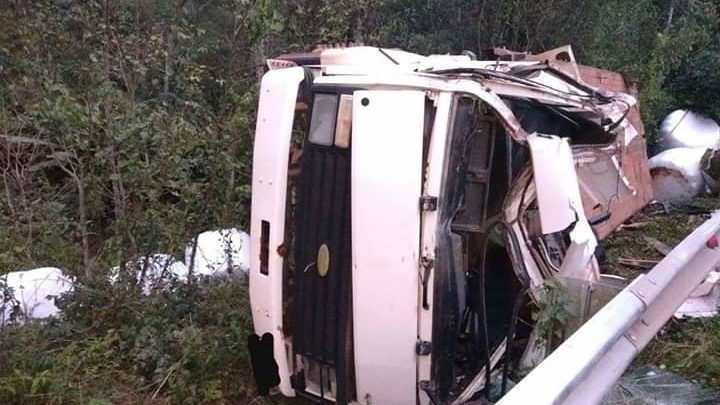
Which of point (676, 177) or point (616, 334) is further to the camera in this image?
point (676, 177)

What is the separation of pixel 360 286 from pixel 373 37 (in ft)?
18.7

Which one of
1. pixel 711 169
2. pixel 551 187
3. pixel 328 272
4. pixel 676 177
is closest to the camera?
pixel 551 187

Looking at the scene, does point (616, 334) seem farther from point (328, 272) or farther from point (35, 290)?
point (35, 290)

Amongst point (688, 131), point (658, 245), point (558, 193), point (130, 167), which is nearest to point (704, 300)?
point (558, 193)

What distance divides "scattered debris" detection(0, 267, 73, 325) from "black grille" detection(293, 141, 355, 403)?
2.21m

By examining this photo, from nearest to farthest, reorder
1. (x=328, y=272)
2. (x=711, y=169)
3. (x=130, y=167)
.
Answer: (x=328, y=272) < (x=130, y=167) < (x=711, y=169)

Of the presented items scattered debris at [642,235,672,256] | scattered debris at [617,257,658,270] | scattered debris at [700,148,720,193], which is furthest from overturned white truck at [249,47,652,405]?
scattered debris at [700,148,720,193]

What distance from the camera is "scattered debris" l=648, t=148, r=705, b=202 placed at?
8898mm

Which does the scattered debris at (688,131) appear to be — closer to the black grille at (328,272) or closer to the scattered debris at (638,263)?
the scattered debris at (638,263)

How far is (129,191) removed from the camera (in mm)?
5430

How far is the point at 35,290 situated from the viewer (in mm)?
4891

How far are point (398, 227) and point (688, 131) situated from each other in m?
9.23

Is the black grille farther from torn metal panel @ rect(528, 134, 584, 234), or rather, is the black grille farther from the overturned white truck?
torn metal panel @ rect(528, 134, 584, 234)

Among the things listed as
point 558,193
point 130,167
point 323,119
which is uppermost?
point 323,119
